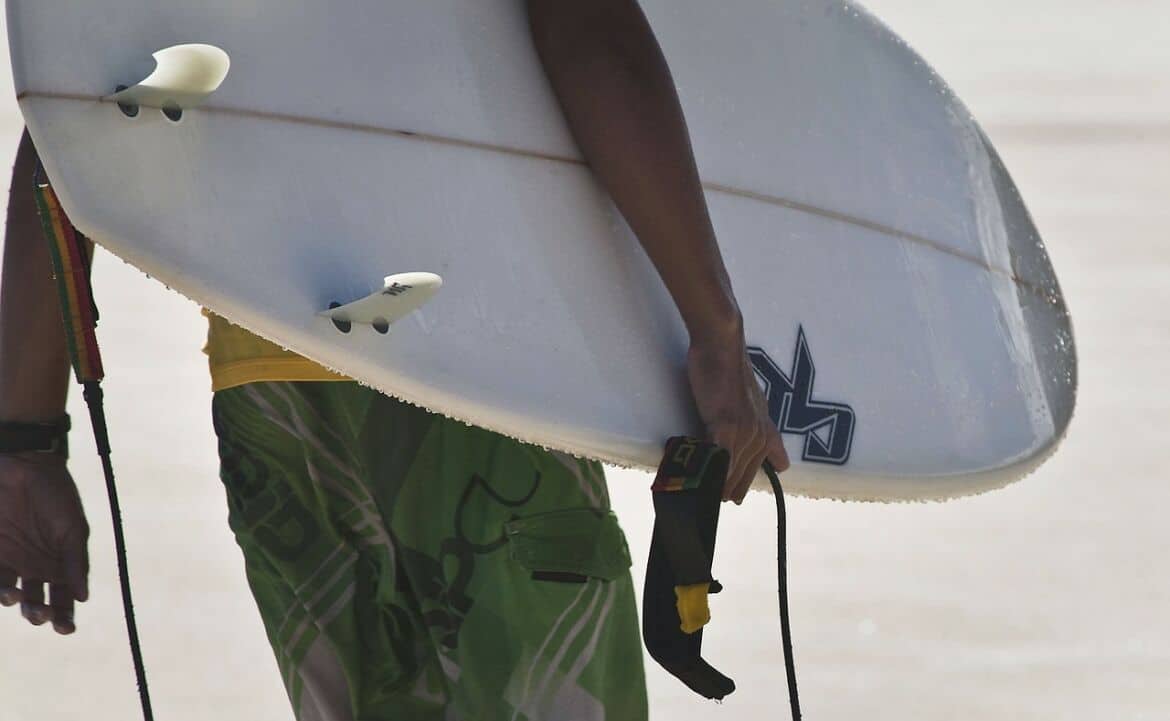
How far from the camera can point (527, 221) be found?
1.91 meters

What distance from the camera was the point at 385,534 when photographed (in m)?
1.88

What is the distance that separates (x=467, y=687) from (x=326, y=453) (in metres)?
0.24

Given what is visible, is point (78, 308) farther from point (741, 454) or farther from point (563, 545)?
point (741, 454)

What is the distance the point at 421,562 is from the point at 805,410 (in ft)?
1.62

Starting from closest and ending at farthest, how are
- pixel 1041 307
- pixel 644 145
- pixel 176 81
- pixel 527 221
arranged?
pixel 176 81 → pixel 644 145 → pixel 527 221 → pixel 1041 307

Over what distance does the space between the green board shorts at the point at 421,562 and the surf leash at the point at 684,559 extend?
0.13ft

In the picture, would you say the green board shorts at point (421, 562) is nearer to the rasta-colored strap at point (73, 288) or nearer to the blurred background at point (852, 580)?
the rasta-colored strap at point (73, 288)

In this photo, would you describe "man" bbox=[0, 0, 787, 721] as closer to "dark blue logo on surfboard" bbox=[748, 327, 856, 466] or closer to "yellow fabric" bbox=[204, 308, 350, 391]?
"yellow fabric" bbox=[204, 308, 350, 391]

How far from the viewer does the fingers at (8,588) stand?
2.02m

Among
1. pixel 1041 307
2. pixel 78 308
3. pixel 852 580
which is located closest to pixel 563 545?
pixel 78 308

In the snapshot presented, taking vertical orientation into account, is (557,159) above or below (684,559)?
above

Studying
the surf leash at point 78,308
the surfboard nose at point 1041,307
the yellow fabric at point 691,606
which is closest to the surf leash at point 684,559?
the yellow fabric at point 691,606

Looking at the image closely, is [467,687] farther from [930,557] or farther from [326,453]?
[930,557]

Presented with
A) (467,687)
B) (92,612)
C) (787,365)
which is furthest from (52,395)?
(92,612)
